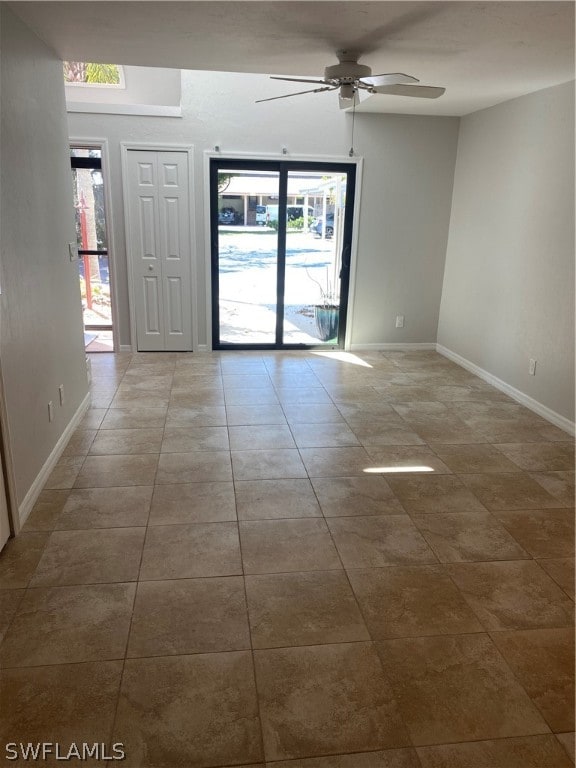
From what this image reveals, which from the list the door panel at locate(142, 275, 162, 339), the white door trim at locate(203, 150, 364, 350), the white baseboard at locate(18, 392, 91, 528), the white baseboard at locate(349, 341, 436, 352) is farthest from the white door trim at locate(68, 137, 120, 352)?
the white baseboard at locate(349, 341, 436, 352)

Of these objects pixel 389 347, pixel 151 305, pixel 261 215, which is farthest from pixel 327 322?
pixel 151 305

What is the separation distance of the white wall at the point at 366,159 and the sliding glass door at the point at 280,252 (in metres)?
0.18

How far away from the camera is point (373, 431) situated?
3863 millimetres

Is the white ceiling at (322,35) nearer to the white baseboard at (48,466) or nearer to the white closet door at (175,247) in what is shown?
the white closet door at (175,247)

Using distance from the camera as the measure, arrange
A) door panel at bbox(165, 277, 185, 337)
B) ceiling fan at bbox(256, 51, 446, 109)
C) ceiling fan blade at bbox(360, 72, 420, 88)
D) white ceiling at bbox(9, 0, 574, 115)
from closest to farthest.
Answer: white ceiling at bbox(9, 0, 574, 115) → ceiling fan blade at bbox(360, 72, 420, 88) → ceiling fan at bbox(256, 51, 446, 109) → door panel at bbox(165, 277, 185, 337)

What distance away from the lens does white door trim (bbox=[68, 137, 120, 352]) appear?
5.13 metres

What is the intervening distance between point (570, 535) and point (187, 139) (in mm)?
4746

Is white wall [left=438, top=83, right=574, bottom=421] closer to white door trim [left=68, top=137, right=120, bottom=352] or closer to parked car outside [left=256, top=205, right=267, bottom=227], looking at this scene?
parked car outside [left=256, top=205, right=267, bottom=227]

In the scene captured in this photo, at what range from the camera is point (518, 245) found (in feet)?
14.9

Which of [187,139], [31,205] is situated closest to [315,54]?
[31,205]

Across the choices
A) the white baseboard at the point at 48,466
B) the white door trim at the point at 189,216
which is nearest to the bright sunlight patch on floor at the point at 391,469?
the white baseboard at the point at 48,466

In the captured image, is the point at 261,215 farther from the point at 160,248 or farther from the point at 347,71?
the point at 347,71

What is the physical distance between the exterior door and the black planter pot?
4.81 feet

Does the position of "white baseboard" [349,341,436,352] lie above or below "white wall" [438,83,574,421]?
below
